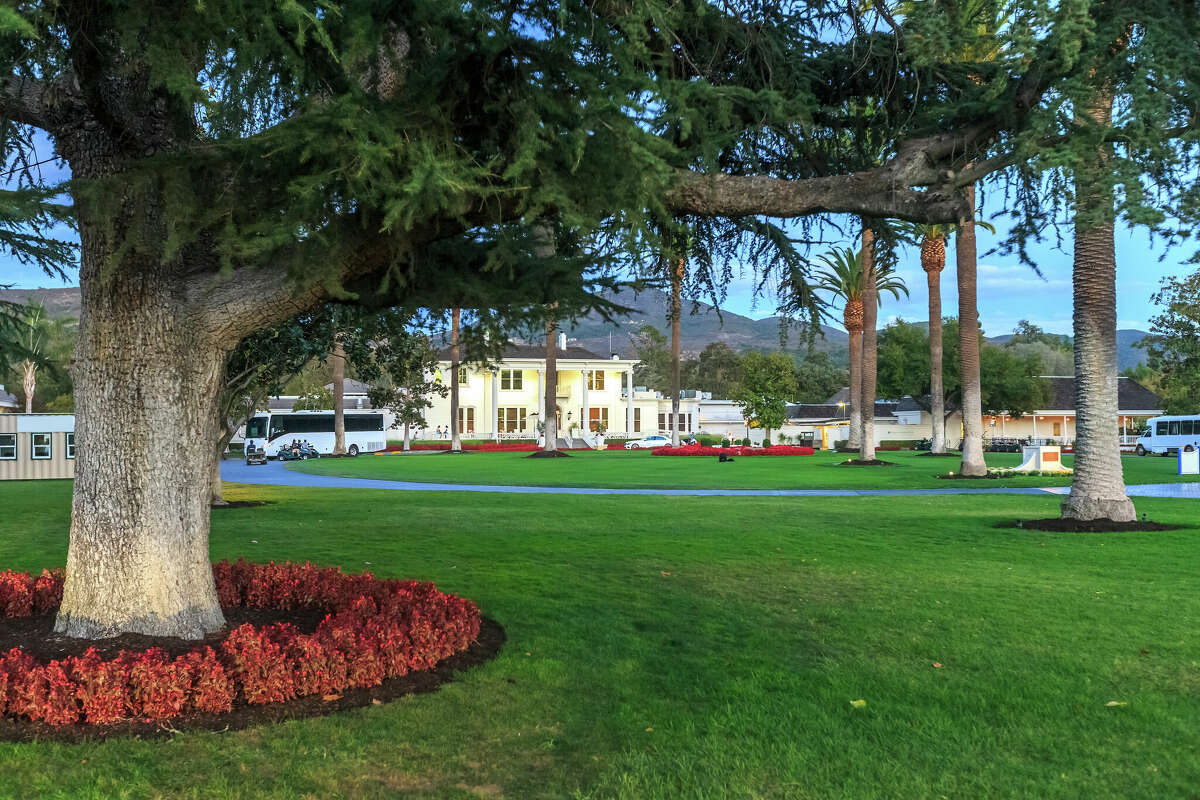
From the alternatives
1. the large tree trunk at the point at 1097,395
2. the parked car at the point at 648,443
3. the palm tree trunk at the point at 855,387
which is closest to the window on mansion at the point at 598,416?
the parked car at the point at 648,443

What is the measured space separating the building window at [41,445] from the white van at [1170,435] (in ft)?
180

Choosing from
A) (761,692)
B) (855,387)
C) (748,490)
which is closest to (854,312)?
(855,387)

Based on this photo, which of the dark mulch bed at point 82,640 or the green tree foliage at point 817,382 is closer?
the dark mulch bed at point 82,640

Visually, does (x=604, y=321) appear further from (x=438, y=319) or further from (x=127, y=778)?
(x=127, y=778)

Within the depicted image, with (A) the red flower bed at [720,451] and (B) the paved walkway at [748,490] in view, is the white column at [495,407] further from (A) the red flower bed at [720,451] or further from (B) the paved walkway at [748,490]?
(B) the paved walkway at [748,490]

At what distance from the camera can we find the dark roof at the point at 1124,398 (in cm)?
6988

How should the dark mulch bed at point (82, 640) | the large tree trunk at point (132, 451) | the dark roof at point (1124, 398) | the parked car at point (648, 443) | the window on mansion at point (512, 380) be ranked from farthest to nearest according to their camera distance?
the window on mansion at point (512, 380), the dark roof at point (1124, 398), the parked car at point (648, 443), the large tree trunk at point (132, 451), the dark mulch bed at point (82, 640)

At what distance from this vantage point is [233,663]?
5395 millimetres

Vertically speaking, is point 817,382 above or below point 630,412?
above

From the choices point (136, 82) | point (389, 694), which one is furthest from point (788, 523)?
point (136, 82)

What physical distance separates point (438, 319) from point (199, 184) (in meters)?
3.09

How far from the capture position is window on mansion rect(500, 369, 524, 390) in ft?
234

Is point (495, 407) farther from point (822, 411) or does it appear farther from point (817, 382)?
point (817, 382)

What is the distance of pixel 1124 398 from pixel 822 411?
2883 centimetres
